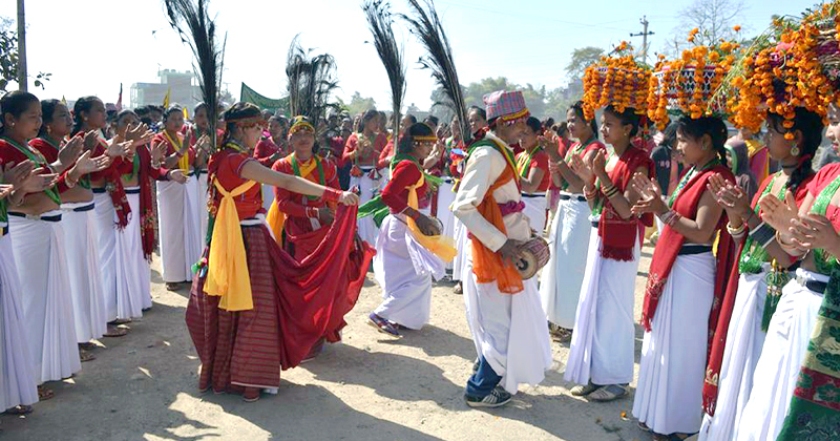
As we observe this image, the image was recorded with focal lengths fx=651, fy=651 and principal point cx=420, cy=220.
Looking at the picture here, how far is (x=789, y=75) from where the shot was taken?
2.91m

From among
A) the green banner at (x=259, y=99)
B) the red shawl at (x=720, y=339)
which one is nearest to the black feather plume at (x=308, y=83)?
the red shawl at (x=720, y=339)

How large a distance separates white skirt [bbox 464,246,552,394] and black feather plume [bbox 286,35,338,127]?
3933 mm

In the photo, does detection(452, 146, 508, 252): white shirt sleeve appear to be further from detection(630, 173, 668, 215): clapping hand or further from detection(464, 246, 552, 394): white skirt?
detection(630, 173, 668, 215): clapping hand

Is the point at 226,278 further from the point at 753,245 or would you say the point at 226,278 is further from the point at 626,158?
the point at 753,245

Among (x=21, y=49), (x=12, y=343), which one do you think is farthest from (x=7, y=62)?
(x=12, y=343)

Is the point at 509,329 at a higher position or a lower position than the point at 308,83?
lower

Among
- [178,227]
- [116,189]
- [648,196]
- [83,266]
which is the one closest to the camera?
[648,196]

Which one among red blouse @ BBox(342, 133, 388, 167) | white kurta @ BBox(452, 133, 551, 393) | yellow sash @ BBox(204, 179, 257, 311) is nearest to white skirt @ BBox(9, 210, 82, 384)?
yellow sash @ BBox(204, 179, 257, 311)

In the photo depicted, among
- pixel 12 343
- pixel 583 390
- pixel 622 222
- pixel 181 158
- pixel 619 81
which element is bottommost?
pixel 583 390

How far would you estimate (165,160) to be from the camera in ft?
24.4

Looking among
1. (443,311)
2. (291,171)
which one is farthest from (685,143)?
(443,311)

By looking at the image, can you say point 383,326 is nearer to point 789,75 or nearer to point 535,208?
point 535,208

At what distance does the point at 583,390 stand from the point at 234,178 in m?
3.04

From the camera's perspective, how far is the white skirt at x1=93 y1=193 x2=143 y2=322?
6.39 meters
